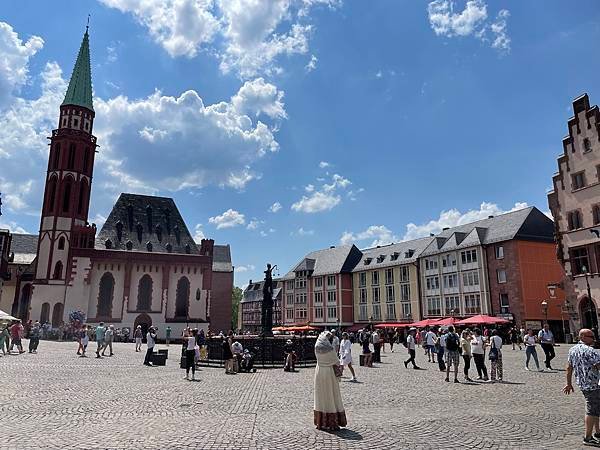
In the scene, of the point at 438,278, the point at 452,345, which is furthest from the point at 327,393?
the point at 438,278

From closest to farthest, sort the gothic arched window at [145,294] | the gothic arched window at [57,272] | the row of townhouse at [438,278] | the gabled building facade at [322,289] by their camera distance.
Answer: the row of townhouse at [438,278] < the gothic arched window at [57,272] < the gothic arched window at [145,294] < the gabled building facade at [322,289]

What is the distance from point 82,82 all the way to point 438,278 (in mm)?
56552

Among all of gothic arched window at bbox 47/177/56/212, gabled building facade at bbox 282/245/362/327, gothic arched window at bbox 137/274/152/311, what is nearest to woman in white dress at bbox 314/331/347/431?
gothic arched window at bbox 137/274/152/311

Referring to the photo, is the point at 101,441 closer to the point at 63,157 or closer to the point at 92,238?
the point at 92,238

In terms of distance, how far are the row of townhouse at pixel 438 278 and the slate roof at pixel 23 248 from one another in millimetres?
44327

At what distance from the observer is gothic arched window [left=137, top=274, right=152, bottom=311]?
5797cm

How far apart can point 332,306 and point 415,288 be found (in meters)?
17.2

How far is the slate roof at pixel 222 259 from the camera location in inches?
3113

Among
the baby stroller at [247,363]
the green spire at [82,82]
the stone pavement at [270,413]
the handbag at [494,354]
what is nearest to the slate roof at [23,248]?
the green spire at [82,82]

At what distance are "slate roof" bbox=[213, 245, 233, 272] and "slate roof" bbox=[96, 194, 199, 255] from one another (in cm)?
1416

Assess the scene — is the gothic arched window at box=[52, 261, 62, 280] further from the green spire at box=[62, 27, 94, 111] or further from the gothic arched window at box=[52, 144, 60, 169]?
the green spire at box=[62, 27, 94, 111]

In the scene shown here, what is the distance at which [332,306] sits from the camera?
257 feet

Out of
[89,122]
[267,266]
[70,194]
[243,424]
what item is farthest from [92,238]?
[243,424]

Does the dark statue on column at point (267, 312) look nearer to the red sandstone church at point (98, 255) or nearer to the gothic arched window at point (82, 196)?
the red sandstone church at point (98, 255)
